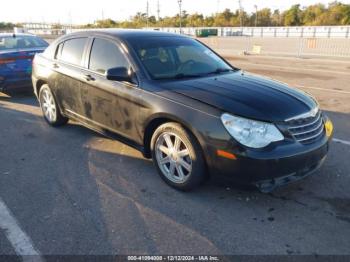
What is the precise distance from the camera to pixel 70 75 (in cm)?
496

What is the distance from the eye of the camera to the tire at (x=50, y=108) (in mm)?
5722

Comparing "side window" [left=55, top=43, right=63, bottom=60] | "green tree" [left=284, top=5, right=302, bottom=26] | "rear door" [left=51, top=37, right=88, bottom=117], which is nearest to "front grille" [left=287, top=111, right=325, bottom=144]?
"rear door" [left=51, top=37, right=88, bottom=117]

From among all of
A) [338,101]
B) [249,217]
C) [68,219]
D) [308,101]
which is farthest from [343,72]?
[68,219]

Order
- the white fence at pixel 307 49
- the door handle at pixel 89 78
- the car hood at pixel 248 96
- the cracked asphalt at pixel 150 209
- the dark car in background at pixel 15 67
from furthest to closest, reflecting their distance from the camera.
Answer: the white fence at pixel 307 49 < the dark car in background at pixel 15 67 < the door handle at pixel 89 78 < the car hood at pixel 248 96 < the cracked asphalt at pixel 150 209

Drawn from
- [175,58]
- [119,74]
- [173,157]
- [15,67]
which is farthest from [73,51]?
[15,67]

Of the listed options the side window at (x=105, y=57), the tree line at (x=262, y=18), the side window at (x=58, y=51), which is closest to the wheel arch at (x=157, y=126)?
the side window at (x=105, y=57)

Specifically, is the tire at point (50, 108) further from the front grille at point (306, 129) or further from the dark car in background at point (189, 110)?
the front grille at point (306, 129)

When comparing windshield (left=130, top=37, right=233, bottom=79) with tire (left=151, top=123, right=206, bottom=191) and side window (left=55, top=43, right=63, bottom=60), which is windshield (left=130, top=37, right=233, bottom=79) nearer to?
tire (left=151, top=123, right=206, bottom=191)

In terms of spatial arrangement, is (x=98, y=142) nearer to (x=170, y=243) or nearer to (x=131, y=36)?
(x=131, y=36)

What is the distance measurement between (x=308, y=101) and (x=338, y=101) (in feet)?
14.8

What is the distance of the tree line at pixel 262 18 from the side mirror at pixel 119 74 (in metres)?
74.2

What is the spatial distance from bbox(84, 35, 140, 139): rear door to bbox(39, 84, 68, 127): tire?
3.89 feet

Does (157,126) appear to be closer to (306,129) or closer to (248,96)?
(248,96)

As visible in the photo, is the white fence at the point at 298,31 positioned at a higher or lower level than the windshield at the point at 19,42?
higher
